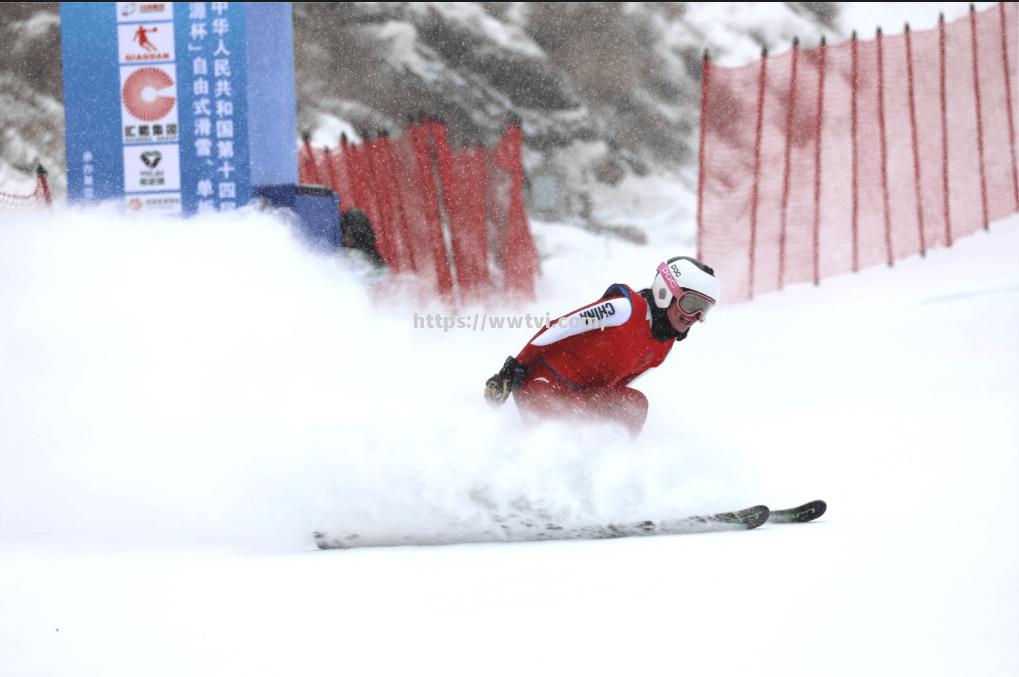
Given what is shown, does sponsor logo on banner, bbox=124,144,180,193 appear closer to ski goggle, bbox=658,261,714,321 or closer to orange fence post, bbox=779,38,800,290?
ski goggle, bbox=658,261,714,321

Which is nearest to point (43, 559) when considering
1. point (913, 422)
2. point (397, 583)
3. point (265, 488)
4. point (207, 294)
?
point (265, 488)

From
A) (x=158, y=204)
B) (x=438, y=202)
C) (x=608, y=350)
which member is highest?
(x=438, y=202)

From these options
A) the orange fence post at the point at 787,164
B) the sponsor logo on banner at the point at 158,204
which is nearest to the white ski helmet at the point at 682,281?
the sponsor logo on banner at the point at 158,204

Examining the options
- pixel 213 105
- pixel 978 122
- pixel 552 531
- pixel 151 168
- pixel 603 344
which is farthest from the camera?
pixel 978 122

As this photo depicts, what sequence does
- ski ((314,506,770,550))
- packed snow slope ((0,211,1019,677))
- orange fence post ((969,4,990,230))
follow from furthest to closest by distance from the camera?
orange fence post ((969,4,990,230)), ski ((314,506,770,550)), packed snow slope ((0,211,1019,677))

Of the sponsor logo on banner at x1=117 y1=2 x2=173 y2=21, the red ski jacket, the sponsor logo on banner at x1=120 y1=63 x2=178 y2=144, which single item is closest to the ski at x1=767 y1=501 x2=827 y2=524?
the red ski jacket

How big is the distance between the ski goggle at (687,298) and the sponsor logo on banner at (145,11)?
228 inches

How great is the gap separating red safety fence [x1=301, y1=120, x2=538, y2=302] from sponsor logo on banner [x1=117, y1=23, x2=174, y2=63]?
3689mm

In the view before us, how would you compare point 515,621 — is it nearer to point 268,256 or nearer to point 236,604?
point 236,604

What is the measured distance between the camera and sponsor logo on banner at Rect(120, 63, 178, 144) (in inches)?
344

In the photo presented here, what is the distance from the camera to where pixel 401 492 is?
430 cm

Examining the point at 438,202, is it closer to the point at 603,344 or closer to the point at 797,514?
the point at 603,344

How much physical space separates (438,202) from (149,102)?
15.7ft

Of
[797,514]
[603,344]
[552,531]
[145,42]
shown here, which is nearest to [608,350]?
[603,344]
